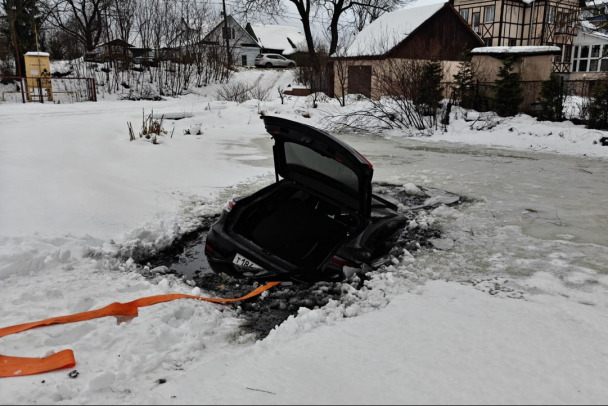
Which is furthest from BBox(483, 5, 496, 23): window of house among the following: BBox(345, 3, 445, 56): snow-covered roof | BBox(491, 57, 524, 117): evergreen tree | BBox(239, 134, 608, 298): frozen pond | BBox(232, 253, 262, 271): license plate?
BBox(232, 253, 262, 271): license plate

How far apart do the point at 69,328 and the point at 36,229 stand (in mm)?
2068

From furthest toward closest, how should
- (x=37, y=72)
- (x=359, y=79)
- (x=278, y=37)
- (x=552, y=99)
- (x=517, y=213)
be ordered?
(x=278, y=37) < (x=359, y=79) < (x=37, y=72) < (x=552, y=99) < (x=517, y=213)

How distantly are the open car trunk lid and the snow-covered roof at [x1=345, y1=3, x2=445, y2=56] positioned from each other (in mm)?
22546

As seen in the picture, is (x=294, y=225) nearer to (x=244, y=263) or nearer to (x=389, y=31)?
(x=244, y=263)

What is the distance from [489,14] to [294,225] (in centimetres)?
4039

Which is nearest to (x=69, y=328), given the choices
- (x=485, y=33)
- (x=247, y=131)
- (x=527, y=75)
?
(x=247, y=131)

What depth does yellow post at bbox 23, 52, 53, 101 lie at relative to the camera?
871 inches

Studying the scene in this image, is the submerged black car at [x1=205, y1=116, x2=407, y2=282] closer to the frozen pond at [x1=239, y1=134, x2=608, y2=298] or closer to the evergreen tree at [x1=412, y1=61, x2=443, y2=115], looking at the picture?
the frozen pond at [x1=239, y1=134, x2=608, y2=298]

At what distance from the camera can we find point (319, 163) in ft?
14.6

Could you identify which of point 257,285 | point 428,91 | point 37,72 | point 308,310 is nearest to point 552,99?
point 428,91

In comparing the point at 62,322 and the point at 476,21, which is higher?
the point at 476,21

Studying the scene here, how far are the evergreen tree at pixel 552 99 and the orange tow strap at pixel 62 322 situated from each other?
14.7m

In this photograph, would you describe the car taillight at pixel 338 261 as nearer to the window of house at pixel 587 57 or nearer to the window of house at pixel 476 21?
the window of house at pixel 587 57

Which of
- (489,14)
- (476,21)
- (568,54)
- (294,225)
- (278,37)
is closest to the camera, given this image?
(294,225)
